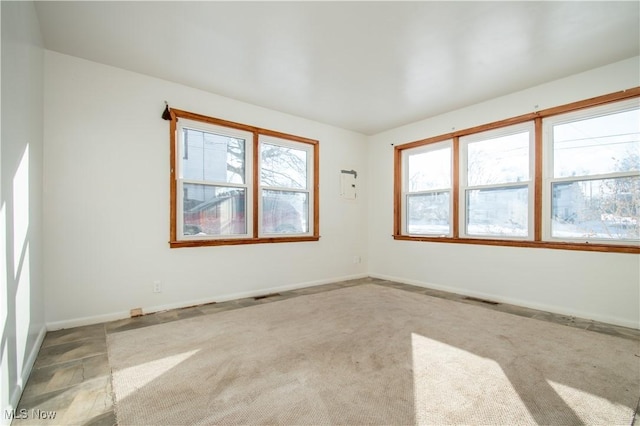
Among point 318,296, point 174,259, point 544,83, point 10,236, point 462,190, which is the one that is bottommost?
point 318,296

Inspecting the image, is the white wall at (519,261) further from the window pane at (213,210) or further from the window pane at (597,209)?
the window pane at (213,210)

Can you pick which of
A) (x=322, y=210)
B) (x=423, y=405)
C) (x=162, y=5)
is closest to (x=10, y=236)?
(x=162, y=5)

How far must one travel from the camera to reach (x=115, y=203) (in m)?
3.09

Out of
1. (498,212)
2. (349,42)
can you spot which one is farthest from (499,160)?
(349,42)

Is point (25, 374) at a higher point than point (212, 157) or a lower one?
lower

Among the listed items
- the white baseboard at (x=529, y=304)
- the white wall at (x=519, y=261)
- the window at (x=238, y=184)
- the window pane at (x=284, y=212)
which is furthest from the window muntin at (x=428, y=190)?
the window pane at (x=284, y=212)

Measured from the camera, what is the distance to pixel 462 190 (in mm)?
4301

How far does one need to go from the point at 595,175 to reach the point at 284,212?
3.71 meters

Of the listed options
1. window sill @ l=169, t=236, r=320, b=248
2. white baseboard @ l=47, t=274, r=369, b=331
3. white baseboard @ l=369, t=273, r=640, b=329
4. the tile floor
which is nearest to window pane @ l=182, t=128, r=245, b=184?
window sill @ l=169, t=236, r=320, b=248

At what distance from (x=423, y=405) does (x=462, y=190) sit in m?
3.32

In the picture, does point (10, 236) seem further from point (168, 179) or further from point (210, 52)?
point (210, 52)

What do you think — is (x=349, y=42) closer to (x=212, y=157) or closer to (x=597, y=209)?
(x=212, y=157)

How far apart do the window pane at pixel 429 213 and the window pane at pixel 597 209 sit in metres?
1.34

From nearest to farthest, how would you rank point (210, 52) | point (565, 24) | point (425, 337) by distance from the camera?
1. point (565, 24)
2. point (425, 337)
3. point (210, 52)
